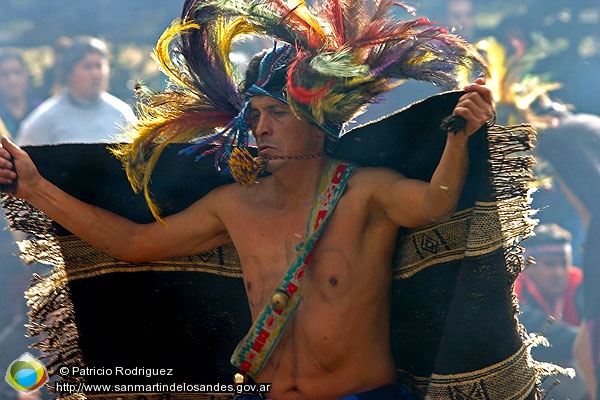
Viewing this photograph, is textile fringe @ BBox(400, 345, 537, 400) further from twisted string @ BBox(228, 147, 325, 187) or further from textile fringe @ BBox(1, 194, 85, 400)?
textile fringe @ BBox(1, 194, 85, 400)

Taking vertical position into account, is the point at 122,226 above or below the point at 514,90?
below

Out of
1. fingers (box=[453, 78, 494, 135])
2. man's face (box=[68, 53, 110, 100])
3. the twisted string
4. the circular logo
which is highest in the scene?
man's face (box=[68, 53, 110, 100])

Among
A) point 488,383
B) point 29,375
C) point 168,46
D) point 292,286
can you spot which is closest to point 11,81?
point 29,375

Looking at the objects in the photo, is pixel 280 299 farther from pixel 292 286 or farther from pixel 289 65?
pixel 289 65

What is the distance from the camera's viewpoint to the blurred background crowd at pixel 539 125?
6.65m

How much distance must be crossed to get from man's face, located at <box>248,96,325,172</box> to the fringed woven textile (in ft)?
0.65

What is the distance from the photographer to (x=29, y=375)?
5.09m

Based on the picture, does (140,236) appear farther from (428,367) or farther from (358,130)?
(428,367)

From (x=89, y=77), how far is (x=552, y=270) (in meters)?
3.63

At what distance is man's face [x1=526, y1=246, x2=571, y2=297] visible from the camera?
7164 mm

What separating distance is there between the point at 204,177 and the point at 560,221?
13.4 ft

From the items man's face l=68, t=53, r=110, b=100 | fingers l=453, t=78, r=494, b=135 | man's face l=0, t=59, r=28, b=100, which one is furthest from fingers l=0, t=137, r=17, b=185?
man's face l=0, t=59, r=28, b=100

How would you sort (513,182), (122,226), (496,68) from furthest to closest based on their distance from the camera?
1. (496,68)
2. (122,226)
3. (513,182)

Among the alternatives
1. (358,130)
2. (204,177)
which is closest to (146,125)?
(204,177)
